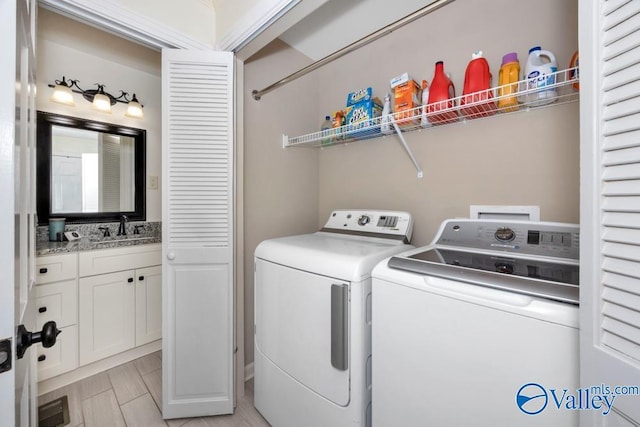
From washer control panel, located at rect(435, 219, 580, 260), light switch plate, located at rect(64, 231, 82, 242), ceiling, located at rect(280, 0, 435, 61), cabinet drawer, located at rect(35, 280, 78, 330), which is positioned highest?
ceiling, located at rect(280, 0, 435, 61)

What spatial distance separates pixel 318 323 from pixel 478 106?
1.31m

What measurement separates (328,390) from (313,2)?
185cm

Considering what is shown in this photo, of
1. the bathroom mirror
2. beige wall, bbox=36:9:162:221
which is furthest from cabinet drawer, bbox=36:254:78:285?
beige wall, bbox=36:9:162:221

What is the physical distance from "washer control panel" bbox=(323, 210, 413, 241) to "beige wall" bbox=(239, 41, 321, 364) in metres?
0.43

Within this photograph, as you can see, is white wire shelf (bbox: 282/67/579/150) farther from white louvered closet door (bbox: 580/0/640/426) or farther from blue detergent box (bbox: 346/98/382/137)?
white louvered closet door (bbox: 580/0/640/426)

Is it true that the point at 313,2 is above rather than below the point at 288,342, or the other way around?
above

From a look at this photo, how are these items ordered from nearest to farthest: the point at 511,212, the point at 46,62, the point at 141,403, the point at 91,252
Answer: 1. the point at 511,212
2. the point at 141,403
3. the point at 91,252
4. the point at 46,62

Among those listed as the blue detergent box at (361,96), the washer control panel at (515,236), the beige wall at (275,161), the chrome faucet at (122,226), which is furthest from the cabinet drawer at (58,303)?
the washer control panel at (515,236)

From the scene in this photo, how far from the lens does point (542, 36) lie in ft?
4.21

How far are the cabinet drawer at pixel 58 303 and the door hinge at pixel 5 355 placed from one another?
1.85 meters

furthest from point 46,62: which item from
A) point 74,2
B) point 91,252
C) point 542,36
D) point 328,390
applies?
point 542,36

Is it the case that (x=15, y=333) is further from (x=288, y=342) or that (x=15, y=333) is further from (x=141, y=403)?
(x=141, y=403)

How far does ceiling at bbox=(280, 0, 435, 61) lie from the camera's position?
175 cm

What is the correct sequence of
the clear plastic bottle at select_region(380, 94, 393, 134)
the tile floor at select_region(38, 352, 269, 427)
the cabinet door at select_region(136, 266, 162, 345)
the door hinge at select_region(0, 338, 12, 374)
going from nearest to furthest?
1. the door hinge at select_region(0, 338, 12, 374)
2. the clear plastic bottle at select_region(380, 94, 393, 134)
3. the tile floor at select_region(38, 352, 269, 427)
4. the cabinet door at select_region(136, 266, 162, 345)
